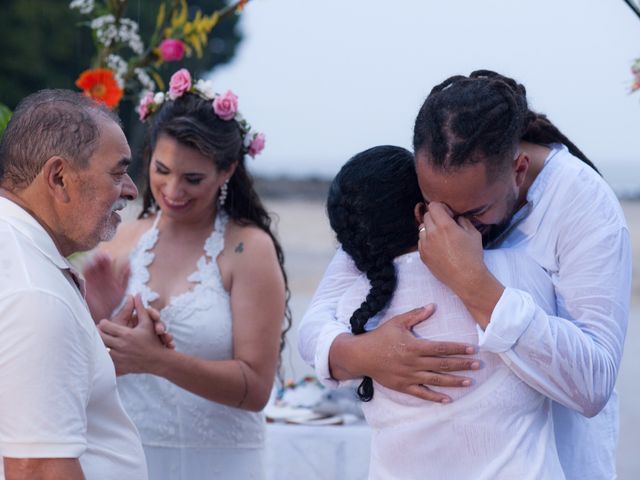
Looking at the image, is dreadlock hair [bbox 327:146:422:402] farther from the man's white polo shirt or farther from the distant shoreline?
the distant shoreline

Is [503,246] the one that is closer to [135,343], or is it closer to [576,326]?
[576,326]

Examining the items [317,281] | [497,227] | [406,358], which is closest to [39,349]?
[406,358]

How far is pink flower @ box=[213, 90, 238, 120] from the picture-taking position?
3.45 meters

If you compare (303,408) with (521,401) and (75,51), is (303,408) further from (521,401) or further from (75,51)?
(75,51)

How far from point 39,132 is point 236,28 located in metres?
25.7

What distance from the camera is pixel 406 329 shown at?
2080 mm

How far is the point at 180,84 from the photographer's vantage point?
11.4 feet

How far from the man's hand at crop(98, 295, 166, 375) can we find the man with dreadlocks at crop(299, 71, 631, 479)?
94cm

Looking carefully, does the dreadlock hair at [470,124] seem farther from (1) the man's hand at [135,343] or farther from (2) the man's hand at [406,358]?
(1) the man's hand at [135,343]

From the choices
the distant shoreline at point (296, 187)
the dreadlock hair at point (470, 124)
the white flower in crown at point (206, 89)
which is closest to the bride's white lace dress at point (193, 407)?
the white flower in crown at point (206, 89)

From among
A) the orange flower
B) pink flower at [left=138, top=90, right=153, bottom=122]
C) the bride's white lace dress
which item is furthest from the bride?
the orange flower

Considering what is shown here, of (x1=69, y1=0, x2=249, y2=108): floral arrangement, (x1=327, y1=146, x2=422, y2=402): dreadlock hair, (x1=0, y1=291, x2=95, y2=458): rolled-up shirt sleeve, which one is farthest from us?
(x1=69, y1=0, x2=249, y2=108): floral arrangement

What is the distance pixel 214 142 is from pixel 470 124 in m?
1.56

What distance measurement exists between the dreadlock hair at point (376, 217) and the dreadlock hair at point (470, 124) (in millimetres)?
119
